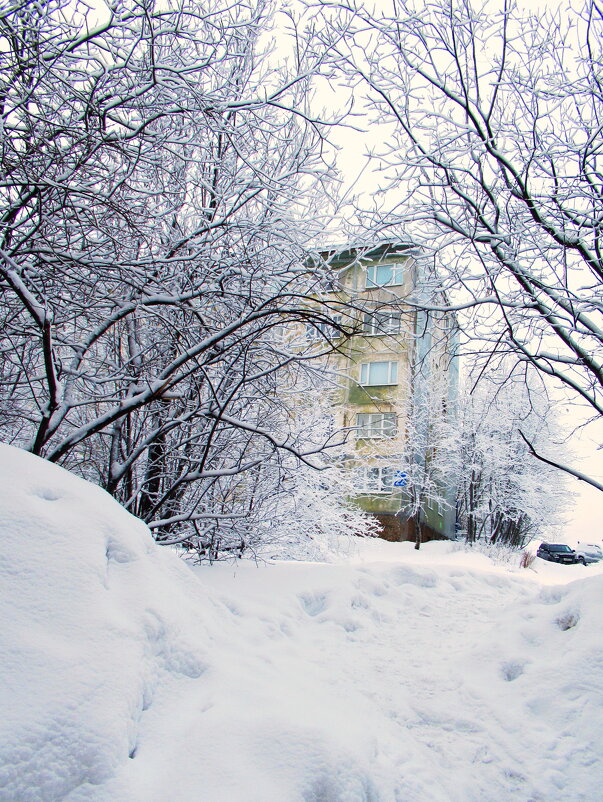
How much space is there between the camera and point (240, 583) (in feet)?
14.3

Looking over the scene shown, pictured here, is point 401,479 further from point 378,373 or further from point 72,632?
point 72,632

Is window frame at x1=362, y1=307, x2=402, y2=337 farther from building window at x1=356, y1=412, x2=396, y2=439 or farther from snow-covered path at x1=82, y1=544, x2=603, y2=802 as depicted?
building window at x1=356, y1=412, x2=396, y2=439

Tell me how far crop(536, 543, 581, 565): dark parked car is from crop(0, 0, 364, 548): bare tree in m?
22.4

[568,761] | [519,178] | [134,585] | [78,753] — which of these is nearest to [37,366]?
[134,585]

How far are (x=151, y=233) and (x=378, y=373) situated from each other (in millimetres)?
18797

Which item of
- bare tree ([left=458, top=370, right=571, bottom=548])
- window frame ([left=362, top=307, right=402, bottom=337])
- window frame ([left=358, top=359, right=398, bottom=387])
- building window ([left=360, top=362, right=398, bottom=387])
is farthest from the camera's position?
building window ([left=360, top=362, right=398, bottom=387])

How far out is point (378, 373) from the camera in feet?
74.4

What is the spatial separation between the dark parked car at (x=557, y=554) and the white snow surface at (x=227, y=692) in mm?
23299

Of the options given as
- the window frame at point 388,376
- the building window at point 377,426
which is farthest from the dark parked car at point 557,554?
the window frame at point 388,376

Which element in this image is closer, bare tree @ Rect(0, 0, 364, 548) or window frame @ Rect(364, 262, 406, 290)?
bare tree @ Rect(0, 0, 364, 548)

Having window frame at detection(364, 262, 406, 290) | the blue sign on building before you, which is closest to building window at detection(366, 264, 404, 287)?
window frame at detection(364, 262, 406, 290)

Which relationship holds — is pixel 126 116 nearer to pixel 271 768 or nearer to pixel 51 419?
pixel 51 419

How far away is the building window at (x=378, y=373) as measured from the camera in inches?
880

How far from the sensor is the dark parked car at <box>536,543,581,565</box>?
77.6 ft
